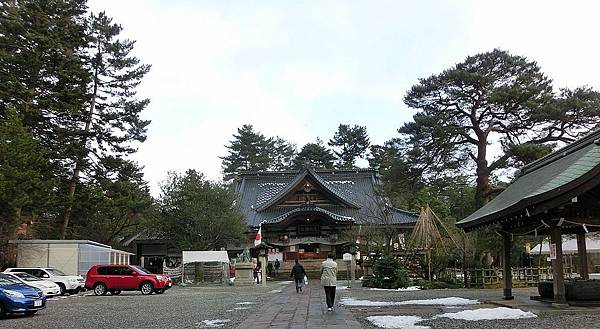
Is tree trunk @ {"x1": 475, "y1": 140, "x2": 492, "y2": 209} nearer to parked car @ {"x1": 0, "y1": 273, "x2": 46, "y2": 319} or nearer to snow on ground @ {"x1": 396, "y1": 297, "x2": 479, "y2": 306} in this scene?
snow on ground @ {"x1": 396, "y1": 297, "x2": 479, "y2": 306}

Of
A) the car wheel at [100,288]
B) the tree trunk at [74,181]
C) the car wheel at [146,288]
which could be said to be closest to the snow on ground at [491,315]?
the car wheel at [146,288]

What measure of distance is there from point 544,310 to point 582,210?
2.52 metres

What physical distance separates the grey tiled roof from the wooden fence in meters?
14.1

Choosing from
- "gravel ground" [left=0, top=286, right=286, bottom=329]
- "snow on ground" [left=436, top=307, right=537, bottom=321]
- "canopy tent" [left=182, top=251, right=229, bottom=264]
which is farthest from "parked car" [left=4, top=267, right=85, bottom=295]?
"snow on ground" [left=436, top=307, right=537, bottom=321]

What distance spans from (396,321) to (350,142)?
188 ft

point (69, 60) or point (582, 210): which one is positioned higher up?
point (69, 60)

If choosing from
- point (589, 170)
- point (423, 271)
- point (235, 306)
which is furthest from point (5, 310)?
point (423, 271)

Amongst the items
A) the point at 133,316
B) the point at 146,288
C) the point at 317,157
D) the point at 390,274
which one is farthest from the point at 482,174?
the point at 317,157

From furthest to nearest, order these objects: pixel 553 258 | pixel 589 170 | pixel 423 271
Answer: pixel 423 271 < pixel 553 258 < pixel 589 170

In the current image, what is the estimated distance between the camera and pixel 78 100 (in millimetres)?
30703

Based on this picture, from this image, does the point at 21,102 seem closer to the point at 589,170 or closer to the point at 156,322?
the point at 156,322

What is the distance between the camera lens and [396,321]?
34.9 feet

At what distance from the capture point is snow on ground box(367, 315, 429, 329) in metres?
10.0

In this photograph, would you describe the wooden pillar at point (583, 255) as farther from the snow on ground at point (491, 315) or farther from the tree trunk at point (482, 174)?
the tree trunk at point (482, 174)
